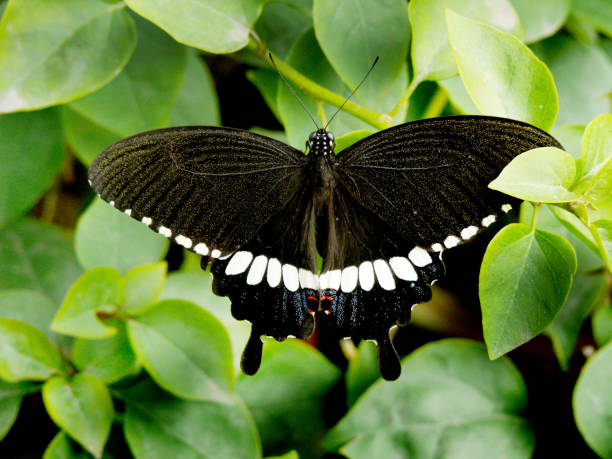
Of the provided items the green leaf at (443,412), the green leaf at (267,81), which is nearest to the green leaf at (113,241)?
the green leaf at (267,81)

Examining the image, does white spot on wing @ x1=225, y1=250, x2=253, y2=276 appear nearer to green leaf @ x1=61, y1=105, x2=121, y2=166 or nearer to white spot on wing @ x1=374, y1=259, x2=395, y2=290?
white spot on wing @ x1=374, y1=259, x2=395, y2=290

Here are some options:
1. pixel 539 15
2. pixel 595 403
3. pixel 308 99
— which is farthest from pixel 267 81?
pixel 595 403

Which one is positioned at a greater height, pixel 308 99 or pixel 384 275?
pixel 308 99

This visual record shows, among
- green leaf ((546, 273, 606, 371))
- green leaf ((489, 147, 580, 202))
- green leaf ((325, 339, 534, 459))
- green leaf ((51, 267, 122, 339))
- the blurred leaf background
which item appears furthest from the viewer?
green leaf ((546, 273, 606, 371))

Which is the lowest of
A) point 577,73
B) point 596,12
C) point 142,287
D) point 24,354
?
point 24,354

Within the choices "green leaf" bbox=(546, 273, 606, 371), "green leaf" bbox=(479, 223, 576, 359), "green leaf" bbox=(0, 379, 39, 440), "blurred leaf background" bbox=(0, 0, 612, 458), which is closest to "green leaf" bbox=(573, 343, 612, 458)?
"blurred leaf background" bbox=(0, 0, 612, 458)

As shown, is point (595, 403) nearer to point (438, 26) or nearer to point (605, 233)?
point (605, 233)
